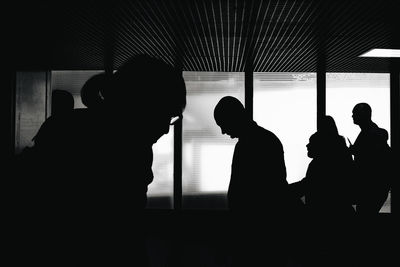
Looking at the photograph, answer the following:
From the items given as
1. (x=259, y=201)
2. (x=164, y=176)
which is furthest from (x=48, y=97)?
(x=259, y=201)

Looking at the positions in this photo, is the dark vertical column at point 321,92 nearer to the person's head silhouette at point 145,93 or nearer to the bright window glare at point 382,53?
the bright window glare at point 382,53

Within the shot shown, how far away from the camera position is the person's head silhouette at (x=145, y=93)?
1.32 meters

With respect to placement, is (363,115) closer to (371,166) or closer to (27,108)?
(371,166)

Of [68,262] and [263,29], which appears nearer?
[68,262]

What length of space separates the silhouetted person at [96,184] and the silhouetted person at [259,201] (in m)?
1.09

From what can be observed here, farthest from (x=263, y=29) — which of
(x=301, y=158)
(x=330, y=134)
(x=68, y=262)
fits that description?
(x=68, y=262)

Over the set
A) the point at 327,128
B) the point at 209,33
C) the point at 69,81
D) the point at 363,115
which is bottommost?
the point at 327,128

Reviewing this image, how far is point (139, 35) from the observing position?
4977mm

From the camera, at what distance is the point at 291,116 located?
7.41 metres

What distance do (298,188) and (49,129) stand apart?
207 cm

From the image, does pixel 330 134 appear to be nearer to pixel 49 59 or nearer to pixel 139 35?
pixel 139 35

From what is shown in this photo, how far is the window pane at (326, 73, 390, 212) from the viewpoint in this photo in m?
7.30

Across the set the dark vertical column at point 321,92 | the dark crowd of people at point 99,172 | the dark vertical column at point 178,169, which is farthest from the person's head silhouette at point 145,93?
the dark vertical column at point 321,92

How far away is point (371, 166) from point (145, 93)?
12.2ft
